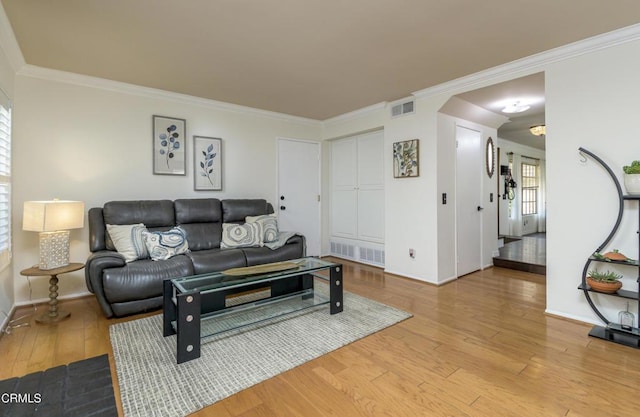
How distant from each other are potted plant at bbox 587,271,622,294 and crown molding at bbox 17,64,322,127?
13.6ft

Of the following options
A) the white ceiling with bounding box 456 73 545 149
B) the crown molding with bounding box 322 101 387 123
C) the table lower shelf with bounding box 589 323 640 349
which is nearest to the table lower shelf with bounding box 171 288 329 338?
the table lower shelf with bounding box 589 323 640 349

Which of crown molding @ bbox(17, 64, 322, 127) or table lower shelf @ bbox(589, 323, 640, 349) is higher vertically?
crown molding @ bbox(17, 64, 322, 127)

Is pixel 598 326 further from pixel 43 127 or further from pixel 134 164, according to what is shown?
pixel 43 127

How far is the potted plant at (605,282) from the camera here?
7.72ft

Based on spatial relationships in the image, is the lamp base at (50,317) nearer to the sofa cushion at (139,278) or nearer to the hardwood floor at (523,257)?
the sofa cushion at (139,278)

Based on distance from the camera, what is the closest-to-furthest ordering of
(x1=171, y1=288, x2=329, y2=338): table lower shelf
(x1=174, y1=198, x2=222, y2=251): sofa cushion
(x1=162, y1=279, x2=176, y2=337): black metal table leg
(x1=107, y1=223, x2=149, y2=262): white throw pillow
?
(x1=162, y1=279, x2=176, y2=337): black metal table leg → (x1=171, y1=288, x2=329, y2=338): table lower shelf → (x1=107, y1=223, x2=149, y2=262): white throw pillow → (x1=174, y1=198, x2=222, y2=251): sofa cushion

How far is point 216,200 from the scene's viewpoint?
3.96 metres

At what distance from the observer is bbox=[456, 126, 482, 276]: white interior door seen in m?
4.06

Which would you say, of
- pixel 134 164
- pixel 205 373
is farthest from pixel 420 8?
pixel 134 164

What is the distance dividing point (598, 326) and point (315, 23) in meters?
3.28

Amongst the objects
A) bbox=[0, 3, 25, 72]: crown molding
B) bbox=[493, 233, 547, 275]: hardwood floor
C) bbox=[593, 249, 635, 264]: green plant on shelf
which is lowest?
bbox=[493, 233, 547, 275]: hardwood floor

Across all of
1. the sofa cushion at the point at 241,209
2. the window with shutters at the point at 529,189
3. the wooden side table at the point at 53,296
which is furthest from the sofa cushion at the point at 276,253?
the window with shutters at the point at 529,189

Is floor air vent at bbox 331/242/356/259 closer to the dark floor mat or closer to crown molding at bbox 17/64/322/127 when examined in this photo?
crown molding at bbox 17/64/322/127

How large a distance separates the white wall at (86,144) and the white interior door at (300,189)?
2.95ft
